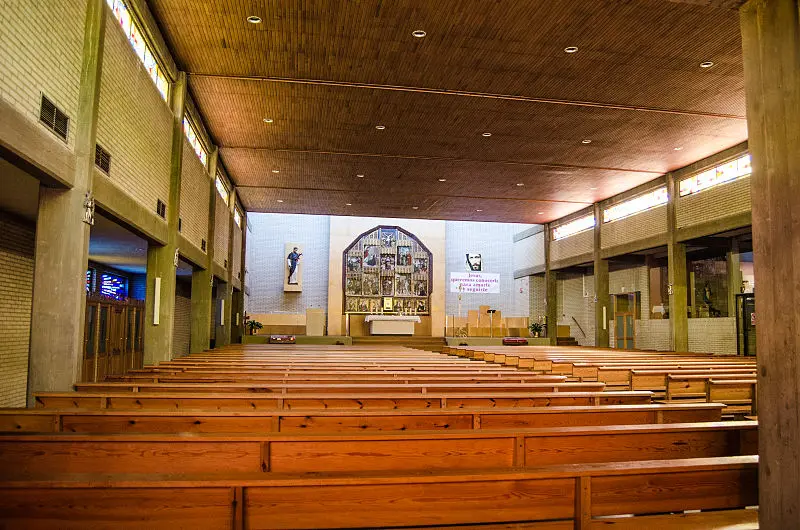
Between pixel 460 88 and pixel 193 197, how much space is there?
580cm

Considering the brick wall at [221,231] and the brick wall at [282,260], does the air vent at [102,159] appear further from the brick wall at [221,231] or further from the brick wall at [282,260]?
the brick wall at [282,260]

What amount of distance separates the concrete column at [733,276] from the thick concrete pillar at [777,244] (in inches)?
573

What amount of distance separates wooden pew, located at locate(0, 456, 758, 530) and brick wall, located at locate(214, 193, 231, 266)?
13005mm

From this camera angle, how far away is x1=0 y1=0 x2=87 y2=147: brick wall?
487cm

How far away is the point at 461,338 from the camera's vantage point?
73.3ft

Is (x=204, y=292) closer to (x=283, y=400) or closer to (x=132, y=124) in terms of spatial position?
(x=132, y=124)

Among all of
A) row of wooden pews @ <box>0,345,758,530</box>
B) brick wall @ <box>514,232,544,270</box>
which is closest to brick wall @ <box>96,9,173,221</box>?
row of wooden pews @ <box>0,345,758,530</box>

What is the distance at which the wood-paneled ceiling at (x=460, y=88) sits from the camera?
7980mm

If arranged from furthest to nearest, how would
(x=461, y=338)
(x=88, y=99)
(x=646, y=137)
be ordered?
1. (x=461, y=338)
2. (x=646, y=137)
3. (x=88, y=99)

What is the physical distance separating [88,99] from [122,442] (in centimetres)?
476

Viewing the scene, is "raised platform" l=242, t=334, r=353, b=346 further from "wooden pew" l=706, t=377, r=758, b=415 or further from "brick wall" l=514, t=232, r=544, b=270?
"wooden pew" l=706, t=377, r=758, b=415

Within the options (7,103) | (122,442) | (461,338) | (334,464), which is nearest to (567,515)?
(334,464)

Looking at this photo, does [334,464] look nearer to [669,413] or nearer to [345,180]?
[669,413]

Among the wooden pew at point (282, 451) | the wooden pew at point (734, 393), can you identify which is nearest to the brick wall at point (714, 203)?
the wooden pew at point (734, 393)
